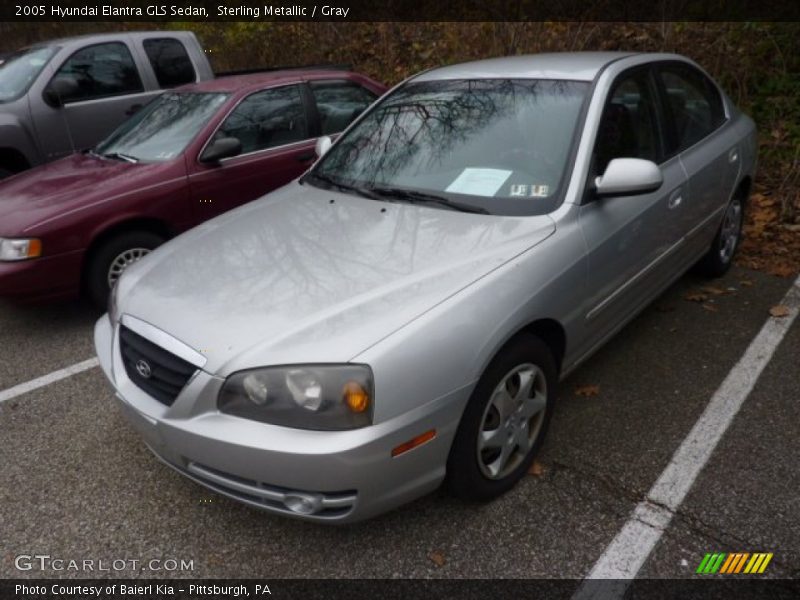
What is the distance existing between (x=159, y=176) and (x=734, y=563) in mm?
4052

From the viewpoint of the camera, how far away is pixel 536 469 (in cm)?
276

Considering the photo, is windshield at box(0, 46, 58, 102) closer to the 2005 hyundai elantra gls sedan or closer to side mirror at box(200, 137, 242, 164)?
side mirror at box(200, 137, 242, 164)

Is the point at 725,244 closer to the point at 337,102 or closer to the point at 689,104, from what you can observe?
the point at 689,104

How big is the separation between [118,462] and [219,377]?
3.84 feet

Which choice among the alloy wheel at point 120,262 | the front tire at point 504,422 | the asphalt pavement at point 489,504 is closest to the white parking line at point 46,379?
the asphalt pavement at point 489,504

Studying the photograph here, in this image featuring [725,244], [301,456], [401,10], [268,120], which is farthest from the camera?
[401,10]

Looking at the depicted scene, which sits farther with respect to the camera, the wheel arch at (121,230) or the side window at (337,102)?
the side window at (337,102)

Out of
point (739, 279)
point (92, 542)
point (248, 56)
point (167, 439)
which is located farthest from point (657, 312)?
point (248, 56)

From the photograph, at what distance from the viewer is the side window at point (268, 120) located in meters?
4.91

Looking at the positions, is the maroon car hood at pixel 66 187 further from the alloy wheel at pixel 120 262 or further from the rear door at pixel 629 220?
the rear door at pixel 629 220

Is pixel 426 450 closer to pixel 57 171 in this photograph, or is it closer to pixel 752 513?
pixel 752 513

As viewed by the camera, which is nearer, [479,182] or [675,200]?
[479,182]

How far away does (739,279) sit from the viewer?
15.0 feet

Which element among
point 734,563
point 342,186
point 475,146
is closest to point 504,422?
point 734,563
